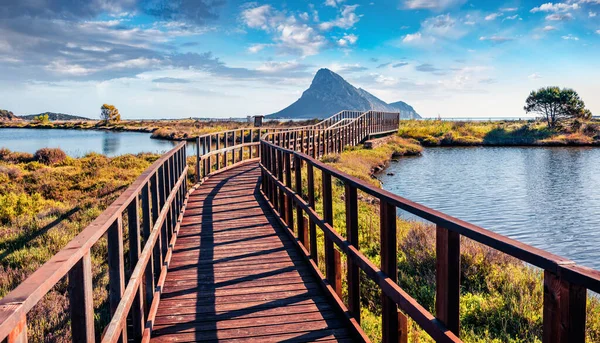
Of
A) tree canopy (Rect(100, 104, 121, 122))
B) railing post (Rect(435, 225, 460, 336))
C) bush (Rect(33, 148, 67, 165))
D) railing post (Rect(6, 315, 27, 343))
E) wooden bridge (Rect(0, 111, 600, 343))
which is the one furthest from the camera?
tree canopy (Rect(100, 104, 121, 122))

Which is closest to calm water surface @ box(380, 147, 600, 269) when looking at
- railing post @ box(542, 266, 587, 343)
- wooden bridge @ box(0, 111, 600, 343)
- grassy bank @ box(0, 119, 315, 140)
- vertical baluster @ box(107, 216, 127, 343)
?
wooden bridge @ box(0, 111, 600, 343)

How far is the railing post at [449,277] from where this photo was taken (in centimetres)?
249

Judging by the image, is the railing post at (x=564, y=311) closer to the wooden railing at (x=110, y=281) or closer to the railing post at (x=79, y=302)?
the wooden railing at (x=110, y=281)

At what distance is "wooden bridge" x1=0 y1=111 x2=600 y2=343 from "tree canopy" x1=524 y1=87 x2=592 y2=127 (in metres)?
51.7

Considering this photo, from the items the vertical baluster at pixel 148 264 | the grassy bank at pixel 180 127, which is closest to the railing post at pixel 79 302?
the vertical baluster at pixel 148 264

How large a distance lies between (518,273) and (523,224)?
673 cm

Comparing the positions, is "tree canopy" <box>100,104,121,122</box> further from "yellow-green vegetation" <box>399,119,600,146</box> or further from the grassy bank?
"yellow-green vegetation" <box>399,119,600,146</box>

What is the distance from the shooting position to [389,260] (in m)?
3.30

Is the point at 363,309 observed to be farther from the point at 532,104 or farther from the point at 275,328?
the point at 532,104

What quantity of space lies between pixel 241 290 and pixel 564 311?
3.75 metres

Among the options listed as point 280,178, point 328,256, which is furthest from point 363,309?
point 280,178

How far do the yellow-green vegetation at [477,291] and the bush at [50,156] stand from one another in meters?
18.6

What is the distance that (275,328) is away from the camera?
4.05 meters

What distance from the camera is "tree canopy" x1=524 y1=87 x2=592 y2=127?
167 ft
